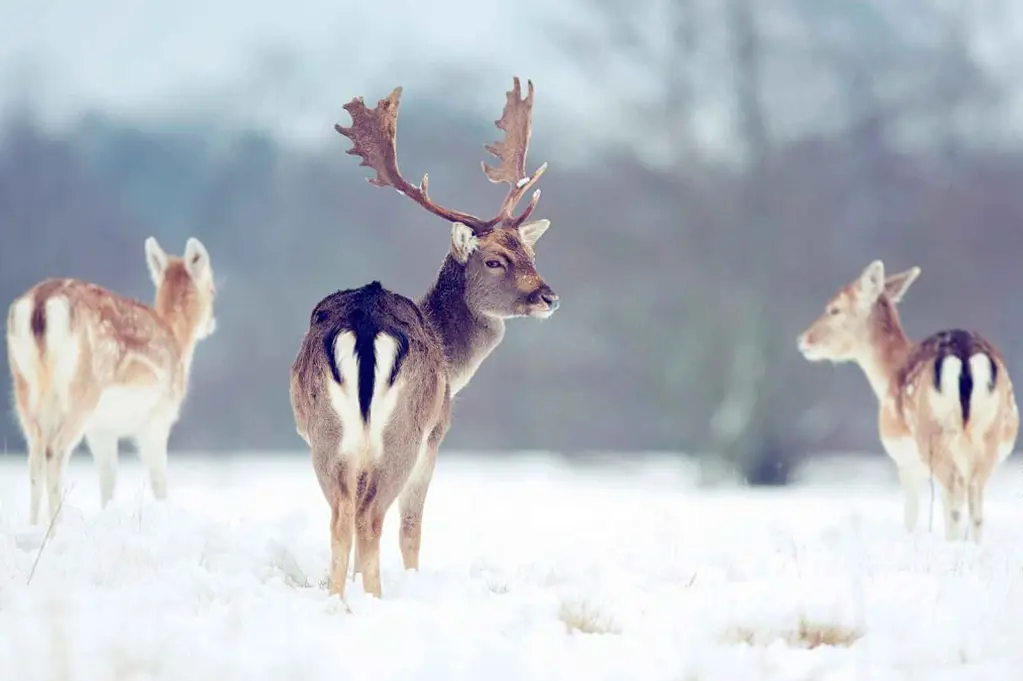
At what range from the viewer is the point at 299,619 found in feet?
12.6

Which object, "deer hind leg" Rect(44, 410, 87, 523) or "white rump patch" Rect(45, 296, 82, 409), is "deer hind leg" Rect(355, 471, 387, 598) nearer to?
"deer hind leg" Rect(44, 410, 87, 523)

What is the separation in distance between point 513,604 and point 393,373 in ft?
3.11

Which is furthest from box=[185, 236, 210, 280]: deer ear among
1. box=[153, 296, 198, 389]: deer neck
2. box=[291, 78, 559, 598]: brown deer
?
box=[291, 78, 559, 598]: brown deer

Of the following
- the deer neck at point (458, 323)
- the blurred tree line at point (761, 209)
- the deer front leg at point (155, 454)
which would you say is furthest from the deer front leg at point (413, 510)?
the blurred tree line at point (761, 209)

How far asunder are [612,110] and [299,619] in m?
12.4

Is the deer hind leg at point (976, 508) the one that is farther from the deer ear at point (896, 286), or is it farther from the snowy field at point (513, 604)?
the deer ear at point (896, 286)

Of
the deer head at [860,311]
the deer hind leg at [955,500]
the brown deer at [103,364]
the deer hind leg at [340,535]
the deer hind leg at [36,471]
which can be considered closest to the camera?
the deer hind leg at [340,535]

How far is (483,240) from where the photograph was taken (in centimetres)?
602

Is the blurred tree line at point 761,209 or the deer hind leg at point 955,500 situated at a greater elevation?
the blurred tree line at point 761,209

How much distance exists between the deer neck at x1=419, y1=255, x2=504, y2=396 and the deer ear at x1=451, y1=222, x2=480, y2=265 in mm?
81

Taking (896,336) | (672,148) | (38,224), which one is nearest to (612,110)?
(672,148)

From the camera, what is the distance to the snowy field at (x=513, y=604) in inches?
136

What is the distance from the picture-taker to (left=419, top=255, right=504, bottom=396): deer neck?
5.92 m

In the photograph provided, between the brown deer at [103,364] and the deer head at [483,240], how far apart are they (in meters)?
2.29
